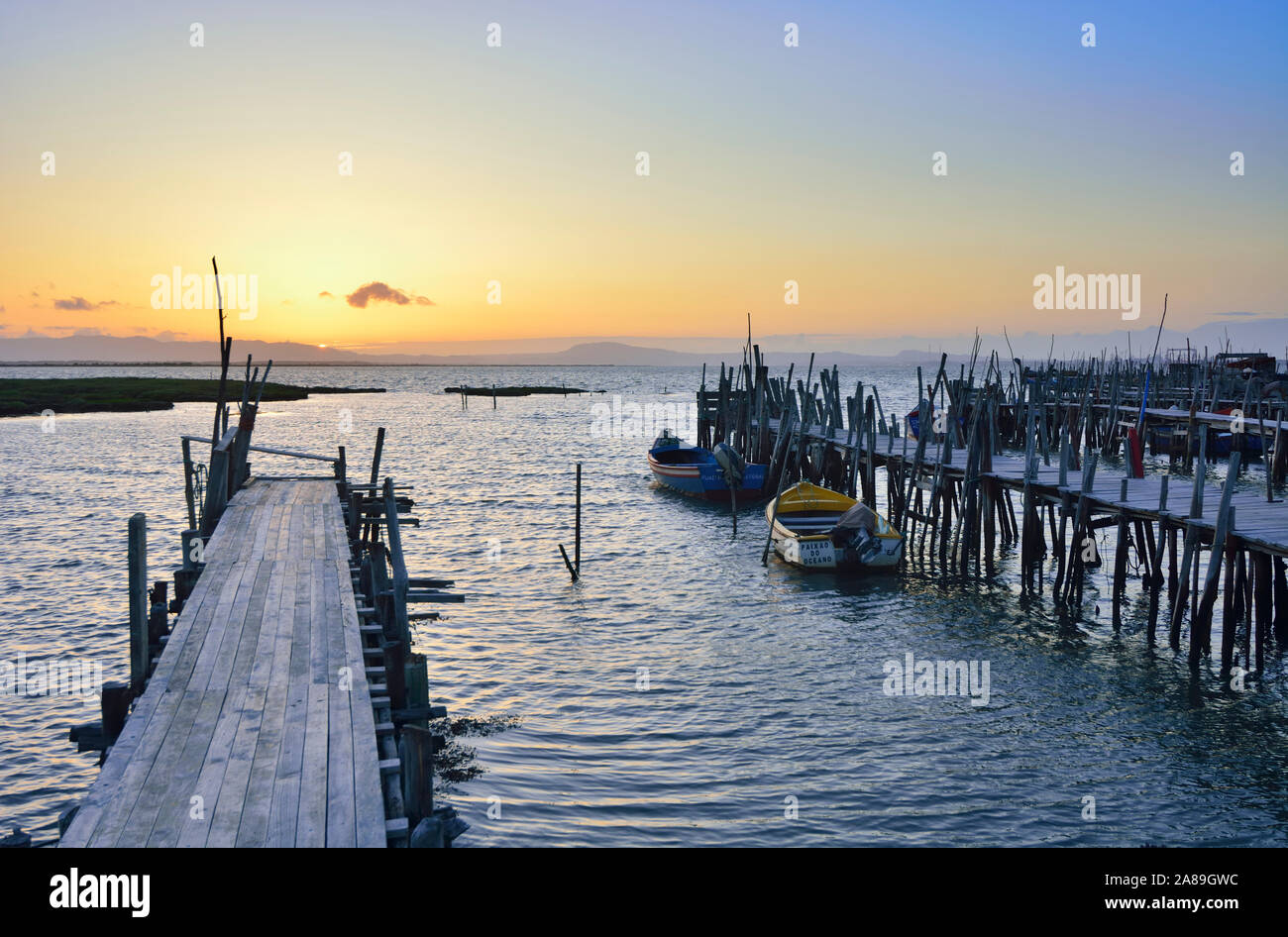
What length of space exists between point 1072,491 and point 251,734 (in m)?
16.0

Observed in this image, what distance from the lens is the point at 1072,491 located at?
60.0 feet

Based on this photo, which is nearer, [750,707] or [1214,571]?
[750,707]

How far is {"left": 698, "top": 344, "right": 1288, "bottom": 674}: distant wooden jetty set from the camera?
14.6 meters

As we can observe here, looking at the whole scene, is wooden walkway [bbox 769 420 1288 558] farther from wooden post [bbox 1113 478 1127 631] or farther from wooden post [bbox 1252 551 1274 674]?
wooden post [bbox 1252 551 1274 674]

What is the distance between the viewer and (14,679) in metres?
13.9

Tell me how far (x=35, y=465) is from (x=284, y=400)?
85456 mm

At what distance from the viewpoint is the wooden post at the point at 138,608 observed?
8812 millimetres

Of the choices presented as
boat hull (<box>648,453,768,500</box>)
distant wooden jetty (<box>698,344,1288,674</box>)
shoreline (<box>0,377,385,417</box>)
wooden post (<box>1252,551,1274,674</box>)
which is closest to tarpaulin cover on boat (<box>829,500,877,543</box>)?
distant wooden jetty (<box>698,344,1288,674</box>)

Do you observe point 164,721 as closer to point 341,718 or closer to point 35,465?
point 341,718

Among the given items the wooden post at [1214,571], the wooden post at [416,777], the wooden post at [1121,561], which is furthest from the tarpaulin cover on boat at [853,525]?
the wooden post at [416,777]

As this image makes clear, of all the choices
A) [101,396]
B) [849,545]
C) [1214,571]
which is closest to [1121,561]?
[1214,571]

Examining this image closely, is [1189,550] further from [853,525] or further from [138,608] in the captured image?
[138,608]

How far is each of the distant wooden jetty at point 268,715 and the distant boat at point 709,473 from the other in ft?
69.5
